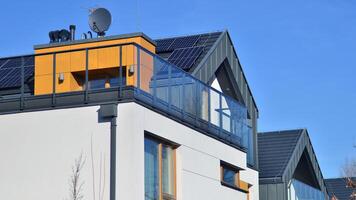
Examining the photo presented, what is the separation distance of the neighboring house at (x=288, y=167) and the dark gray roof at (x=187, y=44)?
4907mm

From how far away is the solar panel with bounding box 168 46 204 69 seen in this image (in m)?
23.6

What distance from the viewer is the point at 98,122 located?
Result: 53.5 feet

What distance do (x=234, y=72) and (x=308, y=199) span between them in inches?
217

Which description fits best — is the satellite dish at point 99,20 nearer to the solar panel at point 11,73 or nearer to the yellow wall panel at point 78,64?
the solar panel at point 11,73

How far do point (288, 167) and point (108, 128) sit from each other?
42.5 feet

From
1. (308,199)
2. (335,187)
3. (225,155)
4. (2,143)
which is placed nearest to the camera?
(2,143)

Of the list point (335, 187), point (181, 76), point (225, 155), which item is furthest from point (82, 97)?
point (335, 187)

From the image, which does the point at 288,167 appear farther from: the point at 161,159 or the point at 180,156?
the point at 161,159

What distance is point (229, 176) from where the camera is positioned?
2117 cm

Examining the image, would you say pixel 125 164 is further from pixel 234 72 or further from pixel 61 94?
pixel 234 72

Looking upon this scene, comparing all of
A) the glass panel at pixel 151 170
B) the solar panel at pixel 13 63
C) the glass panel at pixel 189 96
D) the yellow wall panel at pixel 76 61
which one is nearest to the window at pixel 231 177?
the glass panel at pixel 189 96

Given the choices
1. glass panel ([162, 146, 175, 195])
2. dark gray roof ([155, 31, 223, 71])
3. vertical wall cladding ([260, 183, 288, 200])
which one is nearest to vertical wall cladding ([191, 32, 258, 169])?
dark gray roof ([155, 31, 223, 71])

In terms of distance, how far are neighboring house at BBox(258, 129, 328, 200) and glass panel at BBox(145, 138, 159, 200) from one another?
10.7 meters

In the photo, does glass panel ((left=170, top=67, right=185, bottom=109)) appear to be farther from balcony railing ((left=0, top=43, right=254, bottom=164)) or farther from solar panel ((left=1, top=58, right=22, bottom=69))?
solar panel ((left=1, top=58, right=22, bottom=69))
